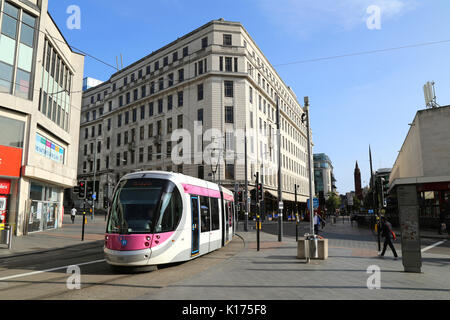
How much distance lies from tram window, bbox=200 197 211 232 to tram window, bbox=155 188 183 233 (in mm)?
1763

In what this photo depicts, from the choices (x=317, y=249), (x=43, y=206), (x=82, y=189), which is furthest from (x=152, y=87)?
(x=317, y=249)

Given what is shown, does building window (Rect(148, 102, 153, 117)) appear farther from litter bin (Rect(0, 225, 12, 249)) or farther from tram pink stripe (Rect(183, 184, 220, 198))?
tram pink stripe (Rect(183, 184, 220, 198))

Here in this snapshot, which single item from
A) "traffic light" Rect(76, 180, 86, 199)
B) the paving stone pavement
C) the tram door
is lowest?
the paving stone pavement

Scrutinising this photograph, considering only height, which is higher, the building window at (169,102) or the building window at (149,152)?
the building window at (169,102)

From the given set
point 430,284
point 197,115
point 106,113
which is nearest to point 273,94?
point 197,115

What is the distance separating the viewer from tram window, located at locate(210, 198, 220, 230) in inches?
500

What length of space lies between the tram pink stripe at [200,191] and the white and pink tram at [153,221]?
38 millimetres

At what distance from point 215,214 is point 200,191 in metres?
1.85

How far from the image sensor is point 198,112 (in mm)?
42000

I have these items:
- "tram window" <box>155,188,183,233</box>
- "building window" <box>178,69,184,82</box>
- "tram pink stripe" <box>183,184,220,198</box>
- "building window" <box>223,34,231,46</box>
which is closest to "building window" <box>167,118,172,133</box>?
"building window" <box>178,69,184,82</box>

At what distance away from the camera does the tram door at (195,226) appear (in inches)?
416

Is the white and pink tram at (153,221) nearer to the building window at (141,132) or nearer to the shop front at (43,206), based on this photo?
the shop front at (43,206)

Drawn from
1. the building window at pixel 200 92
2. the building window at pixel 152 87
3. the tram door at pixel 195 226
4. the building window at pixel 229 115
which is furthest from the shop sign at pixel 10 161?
the building window at pixel 152 87
